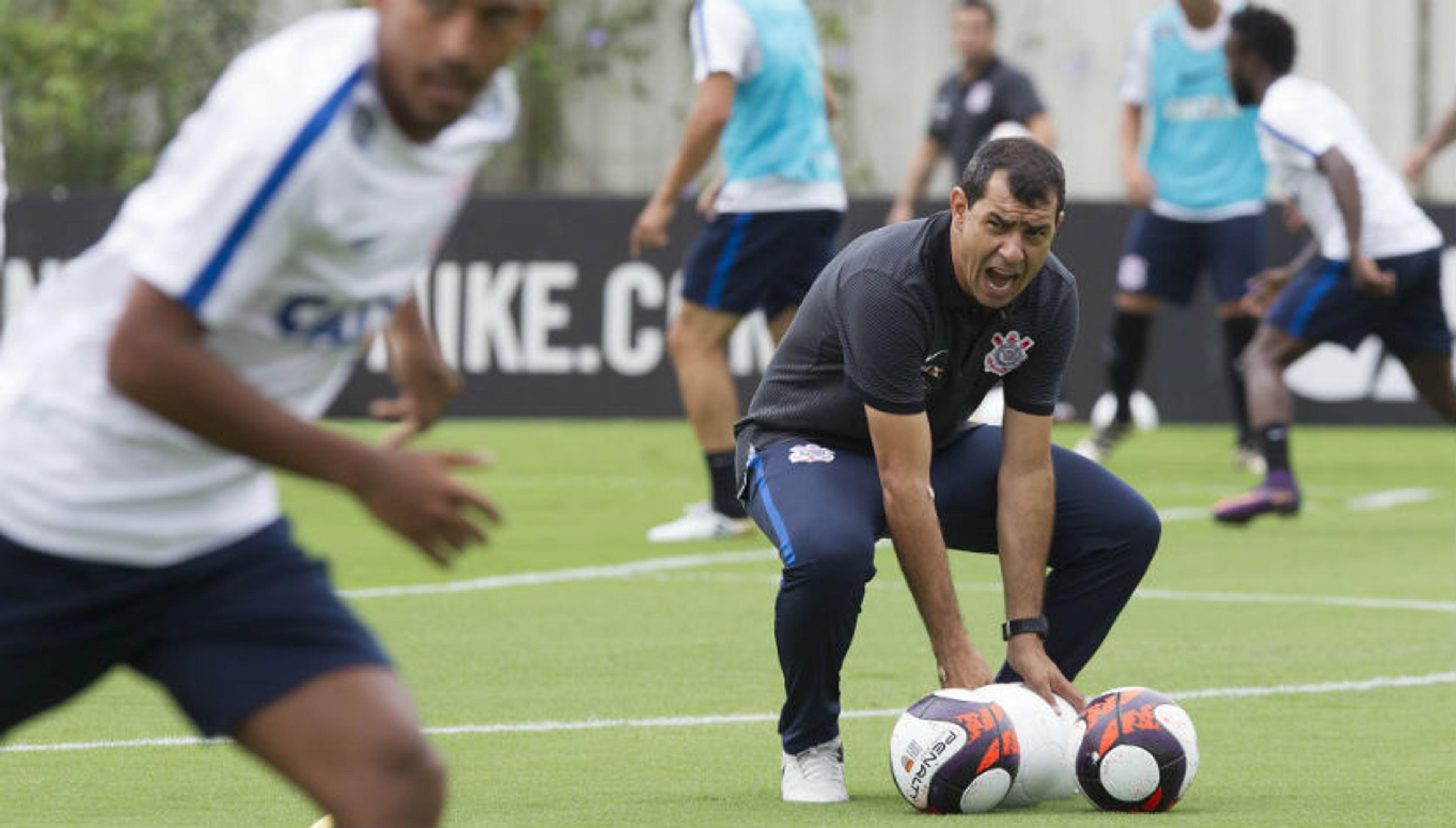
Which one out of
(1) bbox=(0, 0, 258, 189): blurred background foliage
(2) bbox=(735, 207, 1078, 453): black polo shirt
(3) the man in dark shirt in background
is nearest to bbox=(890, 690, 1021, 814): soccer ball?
(2) bbox=(735, 207, 1078, 453): black polo shirt

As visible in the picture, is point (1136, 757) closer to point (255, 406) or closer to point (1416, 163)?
point (255, 406)

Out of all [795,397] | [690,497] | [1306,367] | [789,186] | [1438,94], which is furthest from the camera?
[1438,94]

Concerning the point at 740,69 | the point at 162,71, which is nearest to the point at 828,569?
the point at 740,69

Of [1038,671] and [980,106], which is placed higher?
[1038,671]

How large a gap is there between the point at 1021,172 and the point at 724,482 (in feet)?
16.5

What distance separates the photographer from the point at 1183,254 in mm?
13242

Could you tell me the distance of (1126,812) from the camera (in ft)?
17.8

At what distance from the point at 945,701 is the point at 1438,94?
55.9 feet

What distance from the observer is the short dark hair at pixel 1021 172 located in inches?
219

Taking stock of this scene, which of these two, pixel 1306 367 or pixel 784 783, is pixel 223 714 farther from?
pixel 1306 367

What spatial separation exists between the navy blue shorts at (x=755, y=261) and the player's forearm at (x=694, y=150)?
216 mm

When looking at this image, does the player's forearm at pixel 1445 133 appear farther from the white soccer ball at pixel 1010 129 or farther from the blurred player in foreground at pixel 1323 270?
the white soccer ball at pixel 1010 129

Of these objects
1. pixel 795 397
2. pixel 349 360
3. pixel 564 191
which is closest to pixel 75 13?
pixel 564 191

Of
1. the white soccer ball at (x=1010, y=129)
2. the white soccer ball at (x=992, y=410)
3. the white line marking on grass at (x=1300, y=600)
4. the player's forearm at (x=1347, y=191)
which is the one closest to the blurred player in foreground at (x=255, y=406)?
the white line marking on grass at (x=1300, y=600)
